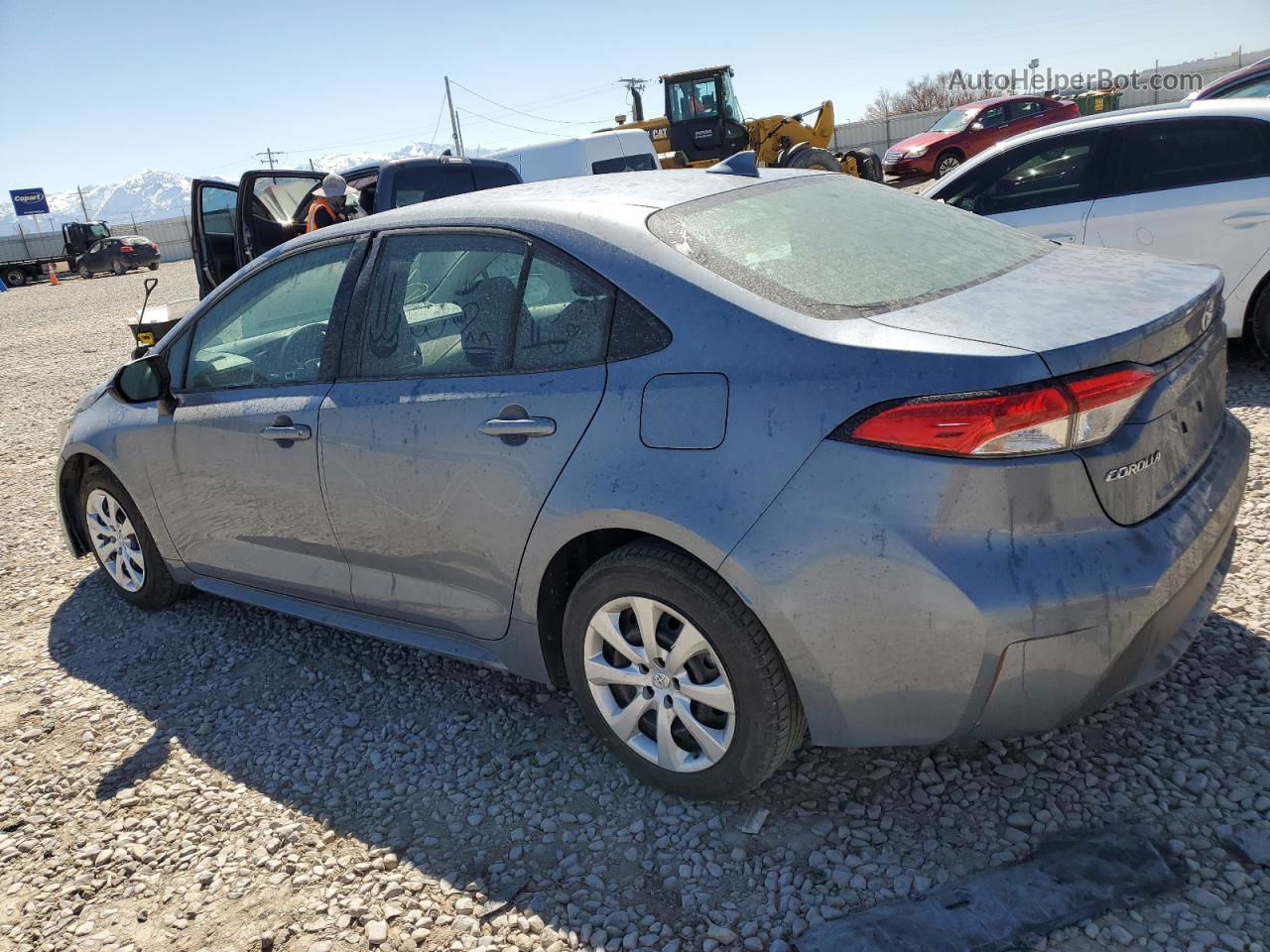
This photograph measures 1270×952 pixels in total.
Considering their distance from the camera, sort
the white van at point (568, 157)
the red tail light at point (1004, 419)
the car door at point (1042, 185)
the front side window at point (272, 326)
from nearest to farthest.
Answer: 1. the red tail light at point (1004, 419)
2. the front side window at point (272, 326)
3. the car door at point (1042, 185)
4. the white van at point (568, 157)

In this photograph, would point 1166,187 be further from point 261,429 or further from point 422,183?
point 422,183

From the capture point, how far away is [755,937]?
89.2 inches

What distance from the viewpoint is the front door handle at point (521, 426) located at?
8.80ft

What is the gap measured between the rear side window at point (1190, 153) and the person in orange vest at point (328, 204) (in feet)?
19.3

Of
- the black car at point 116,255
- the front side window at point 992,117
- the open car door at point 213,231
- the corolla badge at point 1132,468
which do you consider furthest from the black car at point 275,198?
the black car at point 116,255

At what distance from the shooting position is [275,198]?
914 centimetres

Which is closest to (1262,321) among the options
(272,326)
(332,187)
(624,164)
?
(272,326)

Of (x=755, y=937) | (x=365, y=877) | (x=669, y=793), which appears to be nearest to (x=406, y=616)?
(x=365, y=877)

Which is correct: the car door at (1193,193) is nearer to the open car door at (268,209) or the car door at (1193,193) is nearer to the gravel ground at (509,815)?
the gravel ground at (509,815)

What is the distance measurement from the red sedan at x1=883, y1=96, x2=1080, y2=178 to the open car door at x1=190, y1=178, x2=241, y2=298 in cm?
1779

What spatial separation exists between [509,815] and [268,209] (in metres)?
7.66

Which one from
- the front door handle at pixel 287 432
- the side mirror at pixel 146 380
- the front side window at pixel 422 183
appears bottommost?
the front door handle at pixel 287 432

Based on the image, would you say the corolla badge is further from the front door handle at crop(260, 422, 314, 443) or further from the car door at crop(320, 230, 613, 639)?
the front door handle at crop(260, 422, 314, 443)

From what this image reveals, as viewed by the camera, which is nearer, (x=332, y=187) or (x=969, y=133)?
(x=332, y=187)
